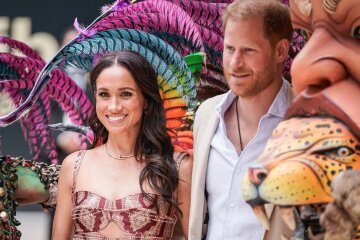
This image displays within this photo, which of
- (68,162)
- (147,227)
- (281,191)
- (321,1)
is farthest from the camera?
(68,162)

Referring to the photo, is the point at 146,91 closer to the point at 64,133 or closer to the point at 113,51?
the point at 113,51

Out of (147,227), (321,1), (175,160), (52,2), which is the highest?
(52,2)

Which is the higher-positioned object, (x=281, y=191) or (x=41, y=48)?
(x=41, y=48)

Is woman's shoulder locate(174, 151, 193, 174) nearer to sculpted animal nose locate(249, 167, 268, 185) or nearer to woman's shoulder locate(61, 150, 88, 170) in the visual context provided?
woman's shoulder locate(61, 150, 88, 170)

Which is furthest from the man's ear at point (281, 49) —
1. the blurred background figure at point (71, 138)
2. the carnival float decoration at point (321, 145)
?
the blurred background figure at point (71, 138)

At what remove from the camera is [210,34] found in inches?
105

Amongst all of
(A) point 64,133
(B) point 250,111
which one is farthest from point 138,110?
(A) point 64,133

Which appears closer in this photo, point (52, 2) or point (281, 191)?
point (281, 191)

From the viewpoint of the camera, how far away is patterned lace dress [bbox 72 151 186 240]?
A: 230 cm

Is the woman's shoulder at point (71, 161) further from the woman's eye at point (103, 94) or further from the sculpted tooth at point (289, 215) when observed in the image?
the sculpted tooth at point (289, 215)

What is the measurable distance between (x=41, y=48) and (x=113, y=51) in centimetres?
100

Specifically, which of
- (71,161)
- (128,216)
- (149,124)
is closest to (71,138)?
(71,161)

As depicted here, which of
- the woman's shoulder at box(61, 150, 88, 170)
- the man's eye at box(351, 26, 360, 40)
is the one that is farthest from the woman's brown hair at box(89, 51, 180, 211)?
the man's eye at box(351, 26, 360, 40)

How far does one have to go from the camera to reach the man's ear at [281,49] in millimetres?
2014
